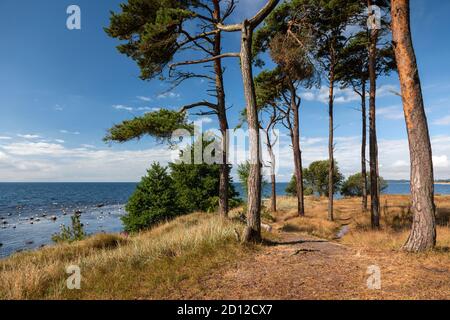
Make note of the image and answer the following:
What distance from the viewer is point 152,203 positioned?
22906 mm

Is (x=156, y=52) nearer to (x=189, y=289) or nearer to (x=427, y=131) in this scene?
(x=189, y=289)

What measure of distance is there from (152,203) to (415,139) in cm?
2037

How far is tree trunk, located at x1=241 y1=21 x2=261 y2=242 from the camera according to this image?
7.32 meters

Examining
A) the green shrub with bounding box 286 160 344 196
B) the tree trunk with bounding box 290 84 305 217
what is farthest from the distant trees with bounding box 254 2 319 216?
the green shrub with bounding box 286 160 344 196

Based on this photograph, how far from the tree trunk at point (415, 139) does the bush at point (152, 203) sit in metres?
18.4

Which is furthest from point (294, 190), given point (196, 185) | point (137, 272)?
point (137, 272)

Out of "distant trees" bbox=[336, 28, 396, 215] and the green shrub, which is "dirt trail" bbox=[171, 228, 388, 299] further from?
the green shrub

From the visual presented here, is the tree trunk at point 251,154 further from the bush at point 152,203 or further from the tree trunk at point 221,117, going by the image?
the bush at point 152,203

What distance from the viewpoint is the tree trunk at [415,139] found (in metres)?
6.42

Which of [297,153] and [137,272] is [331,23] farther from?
[137,272]

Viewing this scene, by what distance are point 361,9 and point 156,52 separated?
1077 cm

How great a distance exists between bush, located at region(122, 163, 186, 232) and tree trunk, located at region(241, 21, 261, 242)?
51.5 ft

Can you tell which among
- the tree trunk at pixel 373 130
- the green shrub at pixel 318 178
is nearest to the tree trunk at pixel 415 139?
the tree trunk at pixel 373 130

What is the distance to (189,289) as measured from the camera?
14.4ft
